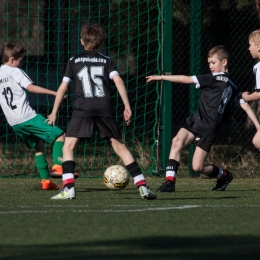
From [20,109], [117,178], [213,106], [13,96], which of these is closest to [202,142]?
[213,106]

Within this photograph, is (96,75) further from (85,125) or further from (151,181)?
(151,181)

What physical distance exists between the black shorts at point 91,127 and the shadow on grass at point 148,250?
8.93ft

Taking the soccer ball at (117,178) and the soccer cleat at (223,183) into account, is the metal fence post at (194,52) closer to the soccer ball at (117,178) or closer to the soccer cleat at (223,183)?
the soccer cleat at (223,183)

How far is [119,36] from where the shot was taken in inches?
525

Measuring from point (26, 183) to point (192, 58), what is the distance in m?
3.33

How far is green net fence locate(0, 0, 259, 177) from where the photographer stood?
1278 centimetres

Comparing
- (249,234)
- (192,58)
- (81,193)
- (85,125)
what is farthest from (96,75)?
(192,58)

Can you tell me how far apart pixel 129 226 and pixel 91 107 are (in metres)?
2.30

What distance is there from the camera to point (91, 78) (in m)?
8.28

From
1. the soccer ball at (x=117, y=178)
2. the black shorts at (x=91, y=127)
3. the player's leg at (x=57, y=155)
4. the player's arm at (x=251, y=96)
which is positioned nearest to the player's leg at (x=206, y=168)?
the player's arm at (x=251, y=96)

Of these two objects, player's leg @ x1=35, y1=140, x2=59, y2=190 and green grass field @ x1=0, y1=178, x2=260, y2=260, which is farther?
player's leg @ x1=35, y1=140, x2=59, y2=190

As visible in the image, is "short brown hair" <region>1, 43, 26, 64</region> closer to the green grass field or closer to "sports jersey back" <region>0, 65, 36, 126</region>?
"sports jersey back" <region>0, 65, 36, 126</region>

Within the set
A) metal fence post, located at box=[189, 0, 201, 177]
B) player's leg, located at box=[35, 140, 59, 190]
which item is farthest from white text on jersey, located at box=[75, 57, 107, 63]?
metal fence post, located at box=[189, 0, 201, 177]

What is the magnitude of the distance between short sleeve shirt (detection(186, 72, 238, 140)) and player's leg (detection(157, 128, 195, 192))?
12 centimetres
